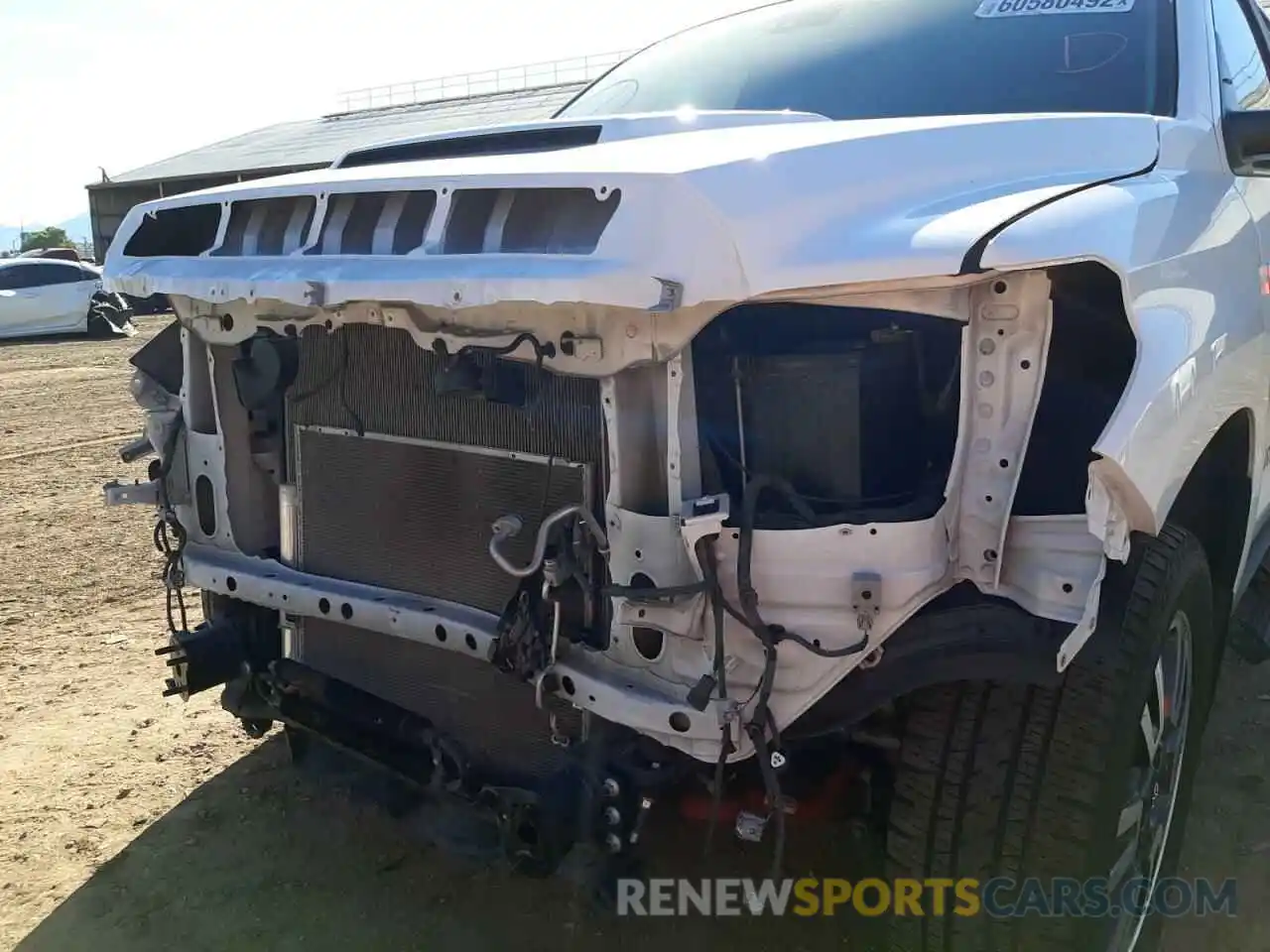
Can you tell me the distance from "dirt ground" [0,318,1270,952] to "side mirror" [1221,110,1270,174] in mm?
1768

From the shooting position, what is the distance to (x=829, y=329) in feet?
7.07

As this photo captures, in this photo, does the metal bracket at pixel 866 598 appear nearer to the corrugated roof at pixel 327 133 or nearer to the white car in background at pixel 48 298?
the white car in background at pixel 48 298

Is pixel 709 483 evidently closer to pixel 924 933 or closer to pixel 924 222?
pixel 924 222

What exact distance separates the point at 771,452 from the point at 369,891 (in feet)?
5.46

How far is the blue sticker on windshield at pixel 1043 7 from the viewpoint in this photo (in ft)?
9.62

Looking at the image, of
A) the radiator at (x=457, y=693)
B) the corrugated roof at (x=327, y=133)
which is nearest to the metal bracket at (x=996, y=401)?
the radiator at (x=457, y=693)

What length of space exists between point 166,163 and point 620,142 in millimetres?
43554

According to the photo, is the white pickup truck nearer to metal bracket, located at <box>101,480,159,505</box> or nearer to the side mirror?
the side mirror

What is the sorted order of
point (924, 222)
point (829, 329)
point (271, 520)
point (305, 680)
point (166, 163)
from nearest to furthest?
1. point (924, 222)
2. point (829, 329)
3. point (305, 680)
4. point (271, 520)
5. point (166, 163)

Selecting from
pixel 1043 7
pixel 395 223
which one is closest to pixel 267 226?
pixel 395 223

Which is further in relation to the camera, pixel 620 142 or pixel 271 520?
pixel 271 520

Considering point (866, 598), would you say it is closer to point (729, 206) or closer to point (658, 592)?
point (658, 592)

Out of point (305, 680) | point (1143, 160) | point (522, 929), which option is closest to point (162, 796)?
point (305, 680)

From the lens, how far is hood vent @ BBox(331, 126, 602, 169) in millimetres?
2467
